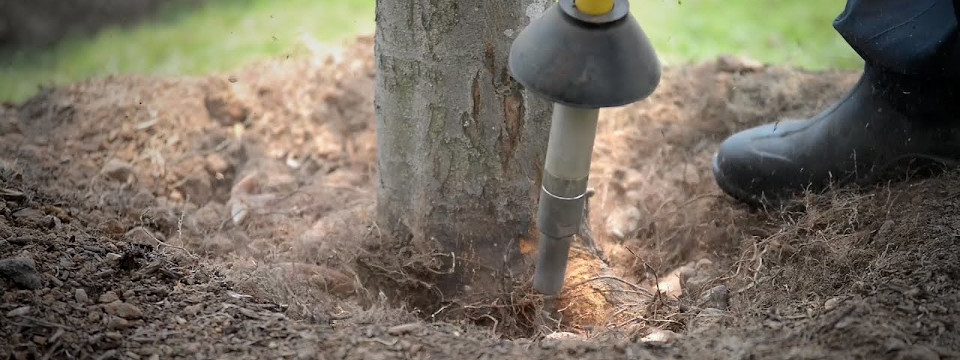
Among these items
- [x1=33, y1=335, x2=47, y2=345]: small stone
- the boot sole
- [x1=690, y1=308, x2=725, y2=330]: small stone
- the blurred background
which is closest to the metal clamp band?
[x1=690, y1=308, x2=725, y2=330]: small stone

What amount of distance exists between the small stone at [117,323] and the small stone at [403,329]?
20.7 inches

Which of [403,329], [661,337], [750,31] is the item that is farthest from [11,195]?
[750,31]

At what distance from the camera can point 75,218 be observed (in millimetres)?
2363

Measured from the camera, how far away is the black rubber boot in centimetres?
235

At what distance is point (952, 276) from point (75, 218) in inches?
82.9

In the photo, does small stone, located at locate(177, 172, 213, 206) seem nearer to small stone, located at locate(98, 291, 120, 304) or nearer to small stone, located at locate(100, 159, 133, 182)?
small stone, located at locate(100, 159, 133, 182)

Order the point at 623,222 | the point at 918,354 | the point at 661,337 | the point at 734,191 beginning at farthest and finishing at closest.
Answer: the point at 623,222 < the point at 734,191 < the point at 661,337 < the point at 918,354

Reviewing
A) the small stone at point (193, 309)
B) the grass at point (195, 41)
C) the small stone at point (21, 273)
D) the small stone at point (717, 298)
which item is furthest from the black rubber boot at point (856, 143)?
the grass at point (195, 41)

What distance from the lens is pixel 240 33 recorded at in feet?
14.4

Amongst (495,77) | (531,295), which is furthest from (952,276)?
(495,77)

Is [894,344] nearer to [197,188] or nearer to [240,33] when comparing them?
[197,188]

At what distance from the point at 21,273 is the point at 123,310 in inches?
9.2

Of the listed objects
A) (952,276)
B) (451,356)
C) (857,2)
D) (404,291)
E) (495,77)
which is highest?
(857,2)

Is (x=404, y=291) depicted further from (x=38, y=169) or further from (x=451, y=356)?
(x=38, y=169)
